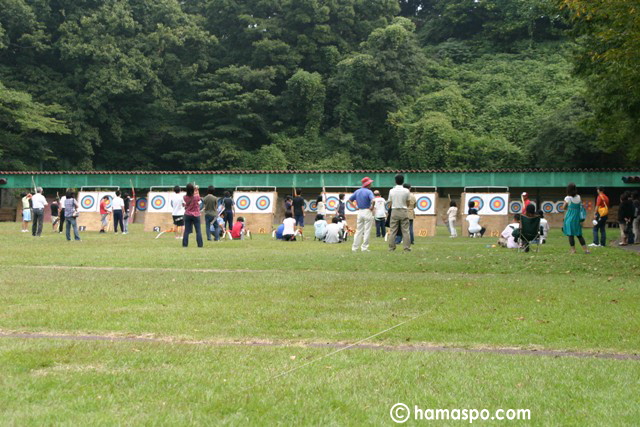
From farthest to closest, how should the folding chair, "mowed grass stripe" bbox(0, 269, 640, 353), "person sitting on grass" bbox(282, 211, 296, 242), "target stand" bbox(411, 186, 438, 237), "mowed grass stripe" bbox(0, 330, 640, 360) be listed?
"target stand" bbox(411, 186, 438, 237), "person sitting on grass" bbox(282, 211, 296, 242), the folding chair, "mowed grass stripe" bbox(0, 269, 640, 353), "mowed grass stripe" bbox(0, 330, 640, 360)

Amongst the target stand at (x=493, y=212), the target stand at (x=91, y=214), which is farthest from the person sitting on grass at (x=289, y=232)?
the target stand at (x=91, y=214)

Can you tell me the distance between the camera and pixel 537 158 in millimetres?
51344

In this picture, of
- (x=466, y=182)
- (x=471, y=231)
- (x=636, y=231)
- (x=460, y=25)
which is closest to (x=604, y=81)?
(x=636, y=231)

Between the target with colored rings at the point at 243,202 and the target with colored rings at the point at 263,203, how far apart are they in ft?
1.53

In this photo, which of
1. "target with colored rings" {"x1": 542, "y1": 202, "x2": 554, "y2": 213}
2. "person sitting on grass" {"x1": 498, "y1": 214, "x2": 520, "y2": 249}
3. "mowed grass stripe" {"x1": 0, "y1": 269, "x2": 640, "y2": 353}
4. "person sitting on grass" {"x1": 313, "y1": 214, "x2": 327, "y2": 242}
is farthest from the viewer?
"target with colored rings" {"x1": 542, "y1": 202, "x2": 554, "y2": 213}

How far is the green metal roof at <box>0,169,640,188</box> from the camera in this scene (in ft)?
143

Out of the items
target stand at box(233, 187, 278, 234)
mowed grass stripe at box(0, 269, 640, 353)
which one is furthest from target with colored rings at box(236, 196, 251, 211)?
mowed grass stripe at box(0, 269, 640, 353)

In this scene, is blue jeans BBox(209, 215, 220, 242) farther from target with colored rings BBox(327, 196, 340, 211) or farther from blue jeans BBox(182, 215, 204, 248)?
target with colored rings BBox(327, 196, 340, 211)

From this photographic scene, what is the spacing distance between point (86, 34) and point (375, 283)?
163ft

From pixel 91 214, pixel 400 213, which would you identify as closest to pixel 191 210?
pixel 400 213

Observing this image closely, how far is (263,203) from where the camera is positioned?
110ft

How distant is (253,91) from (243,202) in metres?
28.9

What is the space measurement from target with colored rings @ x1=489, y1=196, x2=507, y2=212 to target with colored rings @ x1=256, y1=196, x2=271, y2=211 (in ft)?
31.5

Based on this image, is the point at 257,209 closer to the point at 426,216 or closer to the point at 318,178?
the point at 426,216
